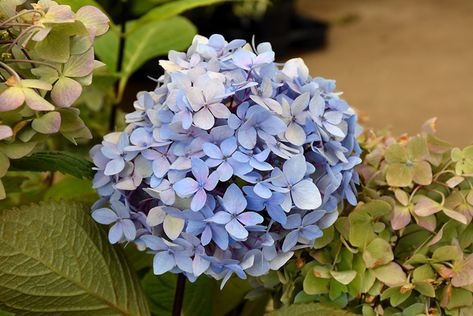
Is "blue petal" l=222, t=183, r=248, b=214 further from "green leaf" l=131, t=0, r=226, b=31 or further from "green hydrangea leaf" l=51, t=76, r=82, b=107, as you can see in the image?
"green leaf" l=131, t=0, r=226, b=31

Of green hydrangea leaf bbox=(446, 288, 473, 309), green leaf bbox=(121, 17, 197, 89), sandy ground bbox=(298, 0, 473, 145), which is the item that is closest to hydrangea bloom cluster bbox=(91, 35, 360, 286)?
green hydrangea leaf bbox=(446, 288, 473, 309)

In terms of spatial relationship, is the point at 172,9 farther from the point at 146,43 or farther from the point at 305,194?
the point at 305,194

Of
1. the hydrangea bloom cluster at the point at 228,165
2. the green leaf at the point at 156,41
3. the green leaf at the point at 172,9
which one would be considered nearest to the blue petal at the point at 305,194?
the hydrangea bloom cluster at the point at 228,165

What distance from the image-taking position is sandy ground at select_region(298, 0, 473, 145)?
229 cm

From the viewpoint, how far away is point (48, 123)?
0.46 metres

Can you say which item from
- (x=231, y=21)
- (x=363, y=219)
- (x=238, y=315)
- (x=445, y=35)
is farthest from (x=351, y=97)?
(x=363, y=219)

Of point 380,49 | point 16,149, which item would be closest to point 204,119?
point 16,149

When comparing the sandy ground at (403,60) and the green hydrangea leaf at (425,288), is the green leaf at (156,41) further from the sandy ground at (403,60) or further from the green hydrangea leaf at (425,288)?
the sandy ground at (403,60)

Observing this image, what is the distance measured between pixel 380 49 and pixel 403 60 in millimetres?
138

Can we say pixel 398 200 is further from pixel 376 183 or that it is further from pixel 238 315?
pixel 238 315

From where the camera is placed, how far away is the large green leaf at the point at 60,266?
517 mm

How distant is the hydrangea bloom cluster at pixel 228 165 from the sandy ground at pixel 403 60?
1.55 m

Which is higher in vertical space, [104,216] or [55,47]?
[55,47]

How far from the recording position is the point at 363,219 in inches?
22.0
